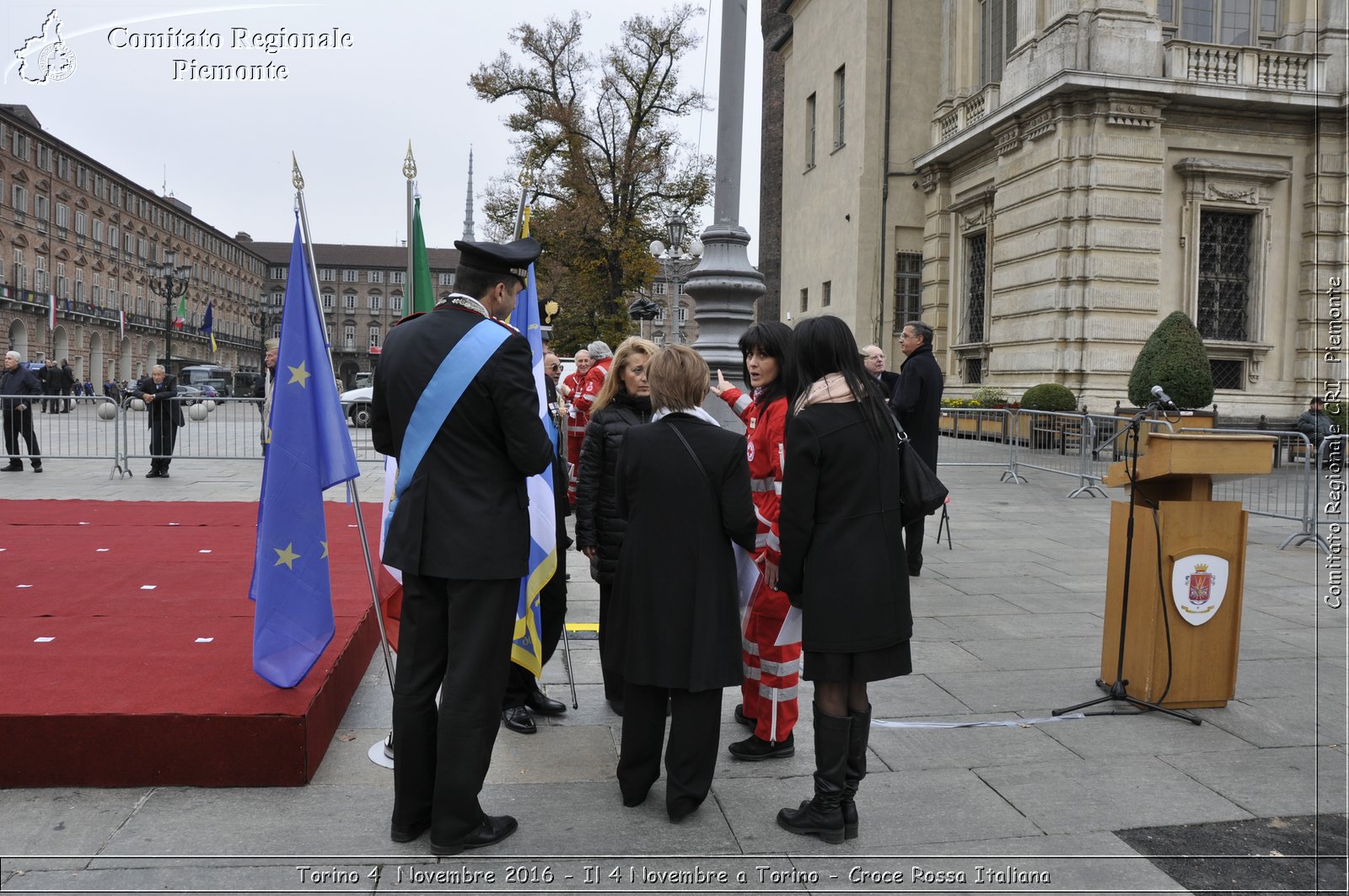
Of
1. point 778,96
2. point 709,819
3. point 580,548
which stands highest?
point 778,96

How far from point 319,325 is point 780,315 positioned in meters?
33.4

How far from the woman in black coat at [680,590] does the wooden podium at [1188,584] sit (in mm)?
2410

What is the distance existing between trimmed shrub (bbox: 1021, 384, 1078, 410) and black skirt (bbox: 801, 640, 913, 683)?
650 inches

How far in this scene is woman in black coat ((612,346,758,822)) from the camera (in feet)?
12.8

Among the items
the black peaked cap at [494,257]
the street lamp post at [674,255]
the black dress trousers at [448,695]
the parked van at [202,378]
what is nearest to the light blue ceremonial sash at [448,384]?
the black peaked cap at [494,257]

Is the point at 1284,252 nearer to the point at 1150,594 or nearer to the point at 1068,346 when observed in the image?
the point at 1068,346

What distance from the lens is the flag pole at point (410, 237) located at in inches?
184

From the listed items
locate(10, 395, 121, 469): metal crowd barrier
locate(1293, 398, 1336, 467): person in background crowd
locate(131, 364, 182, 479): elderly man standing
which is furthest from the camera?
locate(1293, 398, 1336, 467): person in background crowd

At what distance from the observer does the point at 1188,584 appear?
5109 mm

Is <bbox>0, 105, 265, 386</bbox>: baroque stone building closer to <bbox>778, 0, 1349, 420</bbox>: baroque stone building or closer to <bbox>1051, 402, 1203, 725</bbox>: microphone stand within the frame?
<bbox>778, 0, 1349, 420</bbox>: baroque stone building

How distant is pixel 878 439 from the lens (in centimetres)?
377

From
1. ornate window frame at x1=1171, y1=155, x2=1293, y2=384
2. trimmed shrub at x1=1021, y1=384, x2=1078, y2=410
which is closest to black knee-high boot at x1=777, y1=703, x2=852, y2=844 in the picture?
trimmed shrub at x1=1021, y1=384, x2=1078, y2=410

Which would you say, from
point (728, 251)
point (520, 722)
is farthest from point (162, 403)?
point (520, 722)

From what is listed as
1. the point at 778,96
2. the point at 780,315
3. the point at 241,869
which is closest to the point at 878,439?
the point at 241,869
